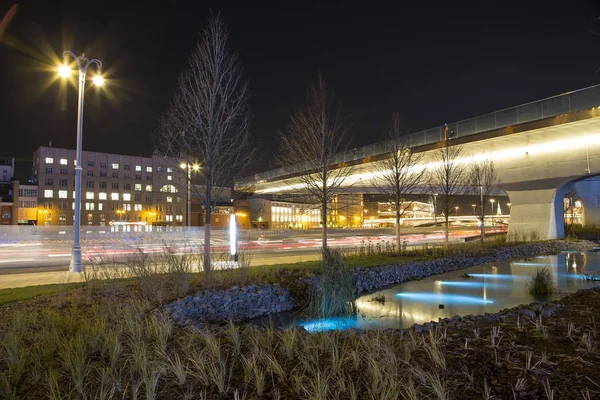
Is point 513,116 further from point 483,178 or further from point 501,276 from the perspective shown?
point 501,276

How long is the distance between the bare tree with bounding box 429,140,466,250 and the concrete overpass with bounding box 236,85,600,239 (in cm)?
95

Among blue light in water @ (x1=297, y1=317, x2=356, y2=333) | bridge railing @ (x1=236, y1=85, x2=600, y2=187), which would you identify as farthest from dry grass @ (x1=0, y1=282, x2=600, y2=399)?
bridge railing @ (x1=236, y1=85, x2=600, y2=187)

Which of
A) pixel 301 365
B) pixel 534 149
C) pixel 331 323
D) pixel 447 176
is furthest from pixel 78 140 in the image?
pixel 534 149

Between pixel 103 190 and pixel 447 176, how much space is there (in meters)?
87.4

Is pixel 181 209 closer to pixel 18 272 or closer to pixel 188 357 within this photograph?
pixel 18 272

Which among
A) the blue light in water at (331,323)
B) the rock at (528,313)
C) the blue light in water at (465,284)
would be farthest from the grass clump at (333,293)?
the blue light in water at (465,284)

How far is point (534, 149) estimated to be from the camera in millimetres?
28469

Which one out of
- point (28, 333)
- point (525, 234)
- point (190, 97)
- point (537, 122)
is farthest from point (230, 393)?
point (525, 234)

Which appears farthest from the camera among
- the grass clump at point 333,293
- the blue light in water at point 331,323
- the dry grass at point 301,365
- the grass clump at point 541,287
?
the grass clump at point 541,287

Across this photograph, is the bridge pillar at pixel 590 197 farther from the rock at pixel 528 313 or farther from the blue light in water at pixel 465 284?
the rock at pixel 528 313

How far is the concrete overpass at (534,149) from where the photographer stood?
2425 centimetres

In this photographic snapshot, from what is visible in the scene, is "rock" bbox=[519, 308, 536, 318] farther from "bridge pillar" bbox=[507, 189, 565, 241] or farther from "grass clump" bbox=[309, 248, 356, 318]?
"bridge pillar" bbox=[507, 189, 565, 241]

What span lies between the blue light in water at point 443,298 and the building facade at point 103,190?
2838 inches

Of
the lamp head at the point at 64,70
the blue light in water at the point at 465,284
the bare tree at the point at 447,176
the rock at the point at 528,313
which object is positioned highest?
the lamp head at the point at 64,70
